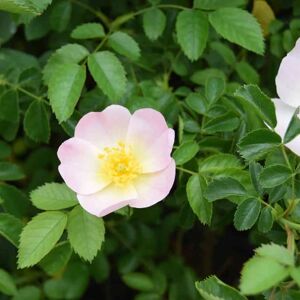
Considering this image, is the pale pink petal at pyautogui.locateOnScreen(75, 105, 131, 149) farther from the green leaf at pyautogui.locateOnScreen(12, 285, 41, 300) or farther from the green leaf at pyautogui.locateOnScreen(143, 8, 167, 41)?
the green leaf at pyautogui.locateOnScreen(12, 285, 41, 300)

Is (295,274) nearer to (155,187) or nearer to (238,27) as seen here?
(155,187)

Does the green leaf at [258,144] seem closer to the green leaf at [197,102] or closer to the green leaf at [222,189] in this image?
the green leaf at [222,189]

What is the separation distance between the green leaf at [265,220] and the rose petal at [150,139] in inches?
6.6

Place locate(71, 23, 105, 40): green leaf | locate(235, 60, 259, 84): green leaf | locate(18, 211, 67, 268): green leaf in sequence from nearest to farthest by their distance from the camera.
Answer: locate(18, 211, 67, 268): green leaf
locate(71, 23, 105, 40): green leaf
locate(235, 60, 259, 84): green leaf

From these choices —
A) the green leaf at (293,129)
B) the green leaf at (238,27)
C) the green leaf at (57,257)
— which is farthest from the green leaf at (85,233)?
the green leaf at (238,27)

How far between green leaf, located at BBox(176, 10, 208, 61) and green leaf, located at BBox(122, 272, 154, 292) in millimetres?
608

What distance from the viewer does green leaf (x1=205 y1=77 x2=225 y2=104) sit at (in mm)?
1155

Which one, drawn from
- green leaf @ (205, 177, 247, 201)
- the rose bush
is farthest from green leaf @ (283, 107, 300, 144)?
green leaf @ (205, 177, 247, 201)

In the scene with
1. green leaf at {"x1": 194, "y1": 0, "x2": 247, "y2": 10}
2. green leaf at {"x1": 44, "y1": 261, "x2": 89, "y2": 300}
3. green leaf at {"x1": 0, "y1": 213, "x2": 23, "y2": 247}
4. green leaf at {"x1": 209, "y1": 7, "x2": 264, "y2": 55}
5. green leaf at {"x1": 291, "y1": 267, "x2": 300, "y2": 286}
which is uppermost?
green leaf at {"x1": 194, "y1": 0, "x2": 247, "y2": 10}

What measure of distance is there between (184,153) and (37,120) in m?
0.33

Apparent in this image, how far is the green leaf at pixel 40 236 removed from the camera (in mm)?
961

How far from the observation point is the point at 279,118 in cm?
103

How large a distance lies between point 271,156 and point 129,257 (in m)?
0.70

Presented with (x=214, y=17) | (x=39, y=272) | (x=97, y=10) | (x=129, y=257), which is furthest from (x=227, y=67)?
(x=39, y=272)
